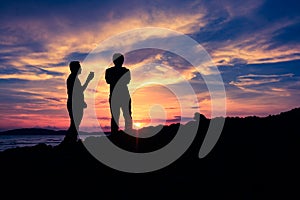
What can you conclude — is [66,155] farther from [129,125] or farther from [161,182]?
[161,182]

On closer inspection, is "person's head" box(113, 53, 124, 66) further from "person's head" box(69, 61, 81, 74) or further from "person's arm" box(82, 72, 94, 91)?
"person's head" box(69, 61, 81, 74)

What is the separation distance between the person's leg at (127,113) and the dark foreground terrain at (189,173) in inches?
42.5

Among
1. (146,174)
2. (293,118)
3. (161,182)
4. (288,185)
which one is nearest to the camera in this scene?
(288,185)

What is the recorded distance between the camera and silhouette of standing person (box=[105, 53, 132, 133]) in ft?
41.9

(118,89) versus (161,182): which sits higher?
(118,89)

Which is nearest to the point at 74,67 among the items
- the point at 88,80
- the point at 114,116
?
the point at 88,80

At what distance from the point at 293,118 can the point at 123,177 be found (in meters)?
7.46

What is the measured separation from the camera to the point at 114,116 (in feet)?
42.0

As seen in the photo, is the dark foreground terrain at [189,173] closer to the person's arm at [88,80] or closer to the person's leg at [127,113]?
the person's leg at [127,113]

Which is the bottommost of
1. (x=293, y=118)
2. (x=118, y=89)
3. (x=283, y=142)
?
(x=283, y=142)

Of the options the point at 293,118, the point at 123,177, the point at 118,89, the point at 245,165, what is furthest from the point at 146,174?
the point at 293,118

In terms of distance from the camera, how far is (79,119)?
12.9m

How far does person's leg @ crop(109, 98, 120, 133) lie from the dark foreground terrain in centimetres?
90

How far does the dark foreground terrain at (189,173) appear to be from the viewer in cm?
816
